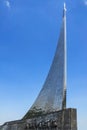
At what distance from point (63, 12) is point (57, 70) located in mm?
3016

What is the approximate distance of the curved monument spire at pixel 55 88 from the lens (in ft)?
48.3

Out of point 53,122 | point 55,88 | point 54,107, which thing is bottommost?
point 53,122

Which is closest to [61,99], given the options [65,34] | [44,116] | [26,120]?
[44,116]

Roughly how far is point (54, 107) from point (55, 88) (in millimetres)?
920

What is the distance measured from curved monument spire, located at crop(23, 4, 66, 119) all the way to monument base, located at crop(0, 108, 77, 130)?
64 cm

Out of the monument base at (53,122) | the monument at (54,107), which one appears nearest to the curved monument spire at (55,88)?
the monument at (54,107)

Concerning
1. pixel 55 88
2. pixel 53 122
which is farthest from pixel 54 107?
pixel 53 122

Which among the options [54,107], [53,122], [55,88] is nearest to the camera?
[53,122]

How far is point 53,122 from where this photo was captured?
13.6 metres

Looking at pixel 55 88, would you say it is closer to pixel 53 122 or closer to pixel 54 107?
pixel 54 107

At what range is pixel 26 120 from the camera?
15.6 metres

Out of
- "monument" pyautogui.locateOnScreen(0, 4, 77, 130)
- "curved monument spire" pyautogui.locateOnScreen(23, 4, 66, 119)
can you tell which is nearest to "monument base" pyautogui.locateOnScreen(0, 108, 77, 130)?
"monument" pyautogui.locateOnScreen(0, 4, 77, 130)

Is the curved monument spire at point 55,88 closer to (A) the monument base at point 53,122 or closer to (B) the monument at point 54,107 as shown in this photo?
(B) the monument at point 54,107

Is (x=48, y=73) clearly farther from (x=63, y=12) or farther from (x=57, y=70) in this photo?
(x=63, y=12)
